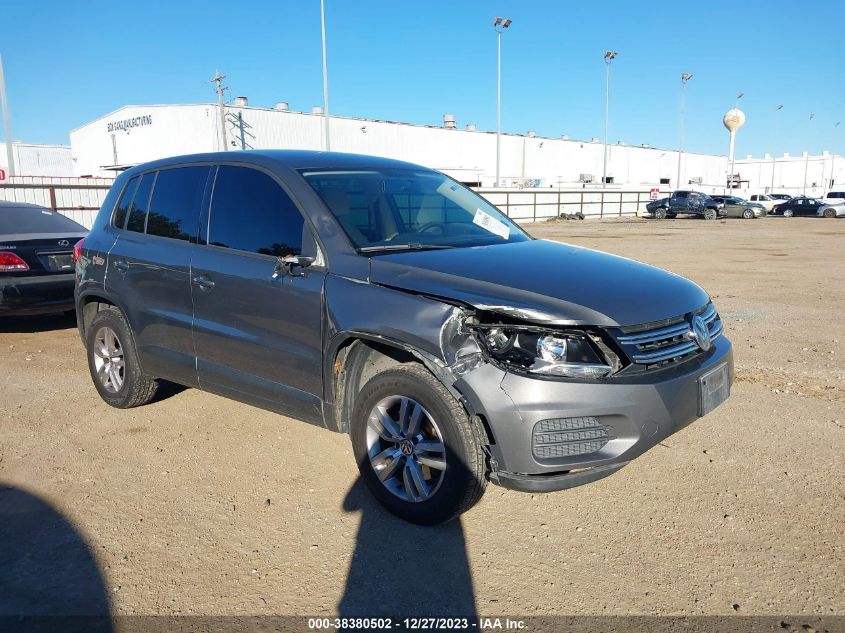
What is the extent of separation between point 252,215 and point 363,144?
5134 cm

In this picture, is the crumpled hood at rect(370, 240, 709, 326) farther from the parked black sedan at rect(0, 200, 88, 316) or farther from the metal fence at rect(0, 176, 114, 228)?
the metal fence at rect(0, 176, 114, 228)

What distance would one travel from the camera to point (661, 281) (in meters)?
3.49

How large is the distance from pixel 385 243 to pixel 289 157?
3.12 ft

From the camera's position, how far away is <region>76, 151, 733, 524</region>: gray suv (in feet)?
9.50

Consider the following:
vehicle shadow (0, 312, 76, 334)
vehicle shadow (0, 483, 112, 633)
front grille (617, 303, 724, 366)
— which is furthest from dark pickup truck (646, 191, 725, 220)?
vehicle shadow (0, 483, 112, 633)

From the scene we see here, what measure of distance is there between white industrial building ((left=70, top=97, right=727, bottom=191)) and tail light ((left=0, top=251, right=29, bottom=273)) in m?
38.1

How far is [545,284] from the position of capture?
313 cm

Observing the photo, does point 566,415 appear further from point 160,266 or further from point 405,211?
point 160,266

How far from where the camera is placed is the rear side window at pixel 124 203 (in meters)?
5.02

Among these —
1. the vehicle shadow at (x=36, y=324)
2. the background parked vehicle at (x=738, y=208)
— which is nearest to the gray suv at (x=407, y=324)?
the vehicle shadow at (x=36, y=324)

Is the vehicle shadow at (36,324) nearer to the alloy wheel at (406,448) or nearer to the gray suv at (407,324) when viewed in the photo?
the gray suv at (407,324)

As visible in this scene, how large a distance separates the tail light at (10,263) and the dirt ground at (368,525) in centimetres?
249

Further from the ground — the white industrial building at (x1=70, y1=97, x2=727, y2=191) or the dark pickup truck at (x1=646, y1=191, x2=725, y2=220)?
the white industrial building at (x1=70, y1=97, x2=727, y2=191)

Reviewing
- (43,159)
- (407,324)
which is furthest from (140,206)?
(43,159)
